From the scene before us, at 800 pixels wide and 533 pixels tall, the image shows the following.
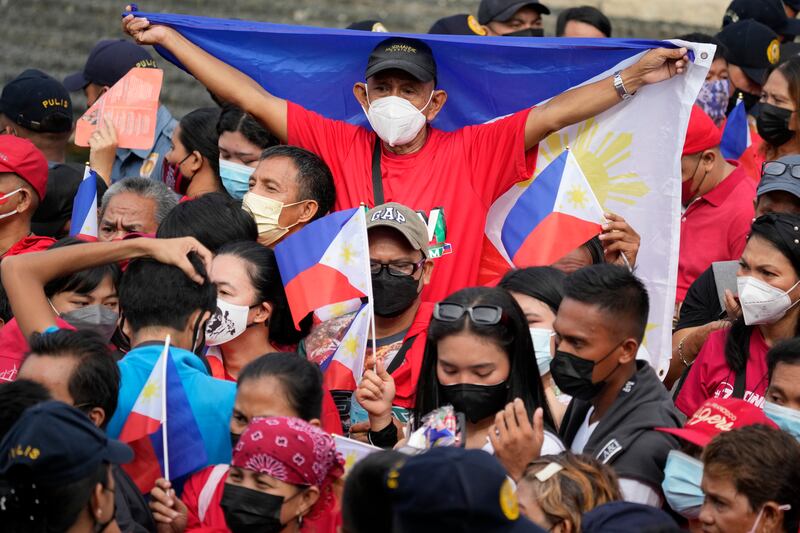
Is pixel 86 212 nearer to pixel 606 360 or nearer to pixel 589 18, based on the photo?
pixel 606 360

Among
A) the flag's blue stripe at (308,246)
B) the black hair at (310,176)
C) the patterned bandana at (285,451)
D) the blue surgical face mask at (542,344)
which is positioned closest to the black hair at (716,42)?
the black hair at (310,176)

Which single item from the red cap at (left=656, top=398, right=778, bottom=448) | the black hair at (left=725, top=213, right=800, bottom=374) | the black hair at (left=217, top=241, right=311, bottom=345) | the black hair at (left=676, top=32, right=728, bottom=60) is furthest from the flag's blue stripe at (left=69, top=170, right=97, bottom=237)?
the black hair at (left=676, top=32, right=728, bottom=60)

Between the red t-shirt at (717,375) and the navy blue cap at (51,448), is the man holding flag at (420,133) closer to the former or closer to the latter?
the red t-shirt at (717,375)

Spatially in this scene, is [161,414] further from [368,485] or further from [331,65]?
[331,65]

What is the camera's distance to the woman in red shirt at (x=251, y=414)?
436cm

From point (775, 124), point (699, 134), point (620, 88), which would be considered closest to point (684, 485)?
point (620, 88)

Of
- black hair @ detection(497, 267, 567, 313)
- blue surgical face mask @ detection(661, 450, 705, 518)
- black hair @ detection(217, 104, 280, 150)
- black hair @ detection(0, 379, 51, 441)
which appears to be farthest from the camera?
black hair @ detection(217, 104, 280, 150)

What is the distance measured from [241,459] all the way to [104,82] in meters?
5.02

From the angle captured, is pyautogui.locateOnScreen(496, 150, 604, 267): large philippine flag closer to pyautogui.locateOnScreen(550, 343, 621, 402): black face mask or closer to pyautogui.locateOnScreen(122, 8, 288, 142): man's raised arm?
pyautogui.locateOnScreen(122, 8, 288, 142): man's raised arm

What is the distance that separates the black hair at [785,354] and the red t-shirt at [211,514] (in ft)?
5.90

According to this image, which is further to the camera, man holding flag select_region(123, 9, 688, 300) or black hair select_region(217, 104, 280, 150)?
black hair select_region(217, 104, 280, 150)

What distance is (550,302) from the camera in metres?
5.46

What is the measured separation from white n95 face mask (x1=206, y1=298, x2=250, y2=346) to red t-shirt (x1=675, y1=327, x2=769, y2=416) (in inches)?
75.3

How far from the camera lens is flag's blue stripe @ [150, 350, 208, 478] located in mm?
4570
